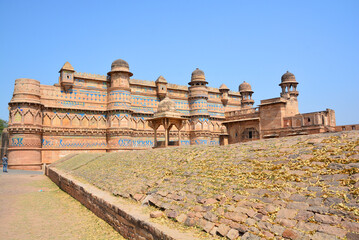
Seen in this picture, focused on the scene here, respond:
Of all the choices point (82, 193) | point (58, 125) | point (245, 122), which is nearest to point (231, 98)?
point (245, 122)

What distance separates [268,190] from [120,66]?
2762 cm

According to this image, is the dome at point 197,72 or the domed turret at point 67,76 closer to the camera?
the domed turret at point 67,76

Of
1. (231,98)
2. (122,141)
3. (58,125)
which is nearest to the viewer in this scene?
(58,125)

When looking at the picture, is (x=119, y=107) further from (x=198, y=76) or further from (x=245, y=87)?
(x=245, y=87)

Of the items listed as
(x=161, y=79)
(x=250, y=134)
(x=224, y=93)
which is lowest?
(x=250, y=134)

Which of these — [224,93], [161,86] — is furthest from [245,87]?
[161,86]

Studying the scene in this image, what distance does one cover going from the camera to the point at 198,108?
35844 mm

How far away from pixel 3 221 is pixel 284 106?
23623 mm

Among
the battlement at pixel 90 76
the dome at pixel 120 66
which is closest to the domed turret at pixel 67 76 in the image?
the battlement at pixel 90 76

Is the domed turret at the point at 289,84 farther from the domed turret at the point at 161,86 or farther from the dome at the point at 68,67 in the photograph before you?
the dome at the point at 68,67

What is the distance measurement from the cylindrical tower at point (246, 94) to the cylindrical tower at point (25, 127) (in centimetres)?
3007

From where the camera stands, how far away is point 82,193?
1143 cm

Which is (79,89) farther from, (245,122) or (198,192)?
(198,192)

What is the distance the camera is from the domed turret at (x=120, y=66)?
3038cm
